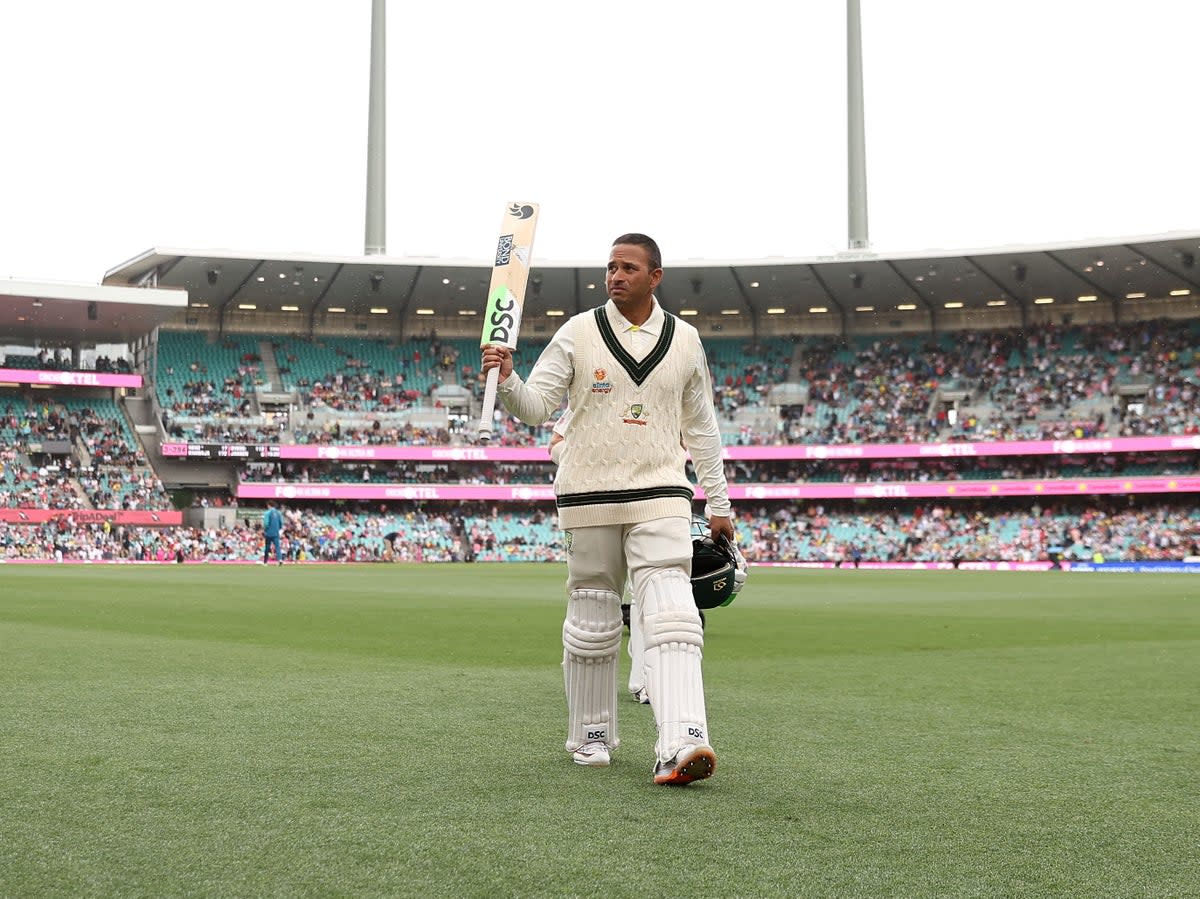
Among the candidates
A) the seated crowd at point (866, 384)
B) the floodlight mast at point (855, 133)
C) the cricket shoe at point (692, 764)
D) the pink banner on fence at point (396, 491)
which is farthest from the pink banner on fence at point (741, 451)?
the cricket shoe at point (692, 764)

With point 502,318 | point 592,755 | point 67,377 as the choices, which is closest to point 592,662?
point 592,755

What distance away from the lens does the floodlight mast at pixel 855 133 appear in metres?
49.5

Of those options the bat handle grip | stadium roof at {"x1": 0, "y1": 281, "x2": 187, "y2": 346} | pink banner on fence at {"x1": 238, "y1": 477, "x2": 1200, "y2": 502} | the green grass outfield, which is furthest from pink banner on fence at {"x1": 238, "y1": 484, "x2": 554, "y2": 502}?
the bat handle grip

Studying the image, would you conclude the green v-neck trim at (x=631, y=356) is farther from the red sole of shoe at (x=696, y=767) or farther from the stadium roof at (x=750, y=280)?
the stadium roof at (x=750, y=280)

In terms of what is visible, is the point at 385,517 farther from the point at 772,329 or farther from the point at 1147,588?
the point at 1147,588

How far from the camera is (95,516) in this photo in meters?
44.7

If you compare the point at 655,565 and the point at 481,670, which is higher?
the point at 655,565

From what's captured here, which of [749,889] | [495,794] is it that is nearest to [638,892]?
[749,889]

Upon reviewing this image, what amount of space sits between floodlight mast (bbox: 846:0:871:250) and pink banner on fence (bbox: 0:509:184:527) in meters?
30.3

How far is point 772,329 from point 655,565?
56.2 metres

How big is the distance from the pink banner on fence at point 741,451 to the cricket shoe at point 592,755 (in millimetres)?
47317

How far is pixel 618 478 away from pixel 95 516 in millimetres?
44150

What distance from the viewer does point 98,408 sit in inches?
2039

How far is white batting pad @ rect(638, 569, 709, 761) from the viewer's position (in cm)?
435
